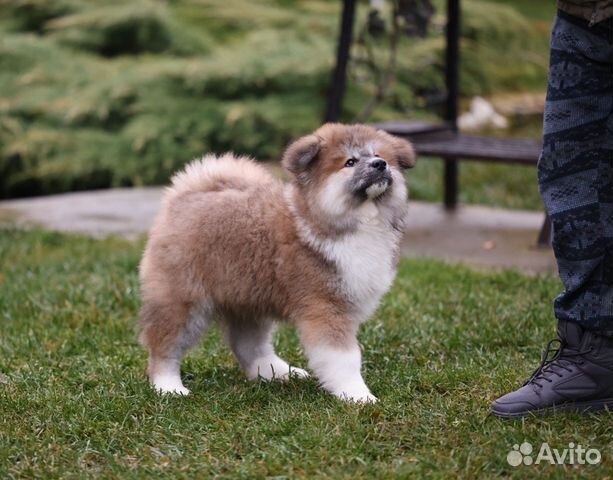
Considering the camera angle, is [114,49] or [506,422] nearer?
[506,422]

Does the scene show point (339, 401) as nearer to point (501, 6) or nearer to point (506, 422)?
point (506, 422)

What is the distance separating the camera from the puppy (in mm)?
3695

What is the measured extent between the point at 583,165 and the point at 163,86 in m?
7.37

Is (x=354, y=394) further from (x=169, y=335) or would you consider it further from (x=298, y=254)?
(x=169, y=335)

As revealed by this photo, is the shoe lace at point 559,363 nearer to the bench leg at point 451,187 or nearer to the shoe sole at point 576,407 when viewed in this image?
the shoe sole at point 576,407

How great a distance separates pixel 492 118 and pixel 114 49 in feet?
14.1

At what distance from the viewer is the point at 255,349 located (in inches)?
162

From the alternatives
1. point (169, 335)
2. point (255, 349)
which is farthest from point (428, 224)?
point (169, 335)

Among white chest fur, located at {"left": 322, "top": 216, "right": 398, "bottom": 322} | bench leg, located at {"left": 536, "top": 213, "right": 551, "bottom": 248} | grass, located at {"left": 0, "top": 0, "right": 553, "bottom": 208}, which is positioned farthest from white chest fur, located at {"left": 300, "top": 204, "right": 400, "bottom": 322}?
grass, located at {"left": 0, "top": 0, "right": 553, "bottom": 208}

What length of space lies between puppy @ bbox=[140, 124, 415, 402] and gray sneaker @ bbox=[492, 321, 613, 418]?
1.77ft

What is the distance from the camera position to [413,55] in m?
10.8

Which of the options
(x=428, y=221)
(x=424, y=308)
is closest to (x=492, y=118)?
(x=428, y=221)

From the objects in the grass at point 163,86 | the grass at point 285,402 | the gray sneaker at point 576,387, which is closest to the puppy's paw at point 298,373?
the grass at point 285,402

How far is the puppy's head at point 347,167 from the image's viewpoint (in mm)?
3684
